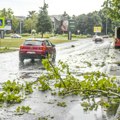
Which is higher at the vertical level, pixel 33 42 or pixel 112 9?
pixel 112 9

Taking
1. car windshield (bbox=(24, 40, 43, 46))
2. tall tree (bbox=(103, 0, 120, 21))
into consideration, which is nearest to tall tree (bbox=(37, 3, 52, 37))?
tall tree (bbox=(103, 0, 120, 21))

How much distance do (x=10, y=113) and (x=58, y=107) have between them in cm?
144

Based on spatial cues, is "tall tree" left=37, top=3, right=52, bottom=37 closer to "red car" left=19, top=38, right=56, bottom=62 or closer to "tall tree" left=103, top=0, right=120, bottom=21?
"tall tree" left=103, top=0, right=120, bottom=21

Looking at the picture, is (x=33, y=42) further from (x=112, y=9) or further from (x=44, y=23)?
(x=44, y=23)

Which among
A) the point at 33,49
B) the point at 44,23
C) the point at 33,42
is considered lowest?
the point at 33,49

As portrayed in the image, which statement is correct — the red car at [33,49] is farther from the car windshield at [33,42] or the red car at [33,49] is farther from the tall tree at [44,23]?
the tall tree at [44,23]

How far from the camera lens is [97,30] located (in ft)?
472

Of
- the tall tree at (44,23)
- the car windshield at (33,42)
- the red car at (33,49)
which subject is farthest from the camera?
the tall tree at (44,23)

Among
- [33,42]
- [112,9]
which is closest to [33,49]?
[33,42]

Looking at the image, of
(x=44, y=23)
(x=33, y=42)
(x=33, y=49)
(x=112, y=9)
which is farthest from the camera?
(x=44, y=23)

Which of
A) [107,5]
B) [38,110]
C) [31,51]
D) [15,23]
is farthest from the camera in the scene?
[15,23]

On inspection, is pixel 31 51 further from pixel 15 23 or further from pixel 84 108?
pixel 15 23

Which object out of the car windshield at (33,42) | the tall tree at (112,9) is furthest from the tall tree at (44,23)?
the car windshield at (33,42)

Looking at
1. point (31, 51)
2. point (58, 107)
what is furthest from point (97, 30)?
point (58, 107)
